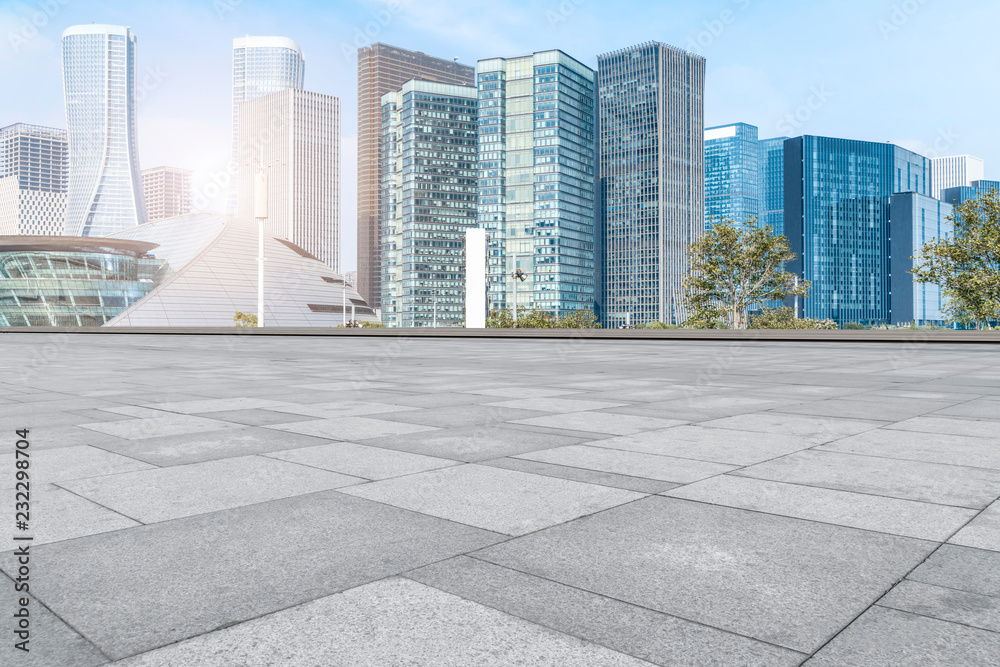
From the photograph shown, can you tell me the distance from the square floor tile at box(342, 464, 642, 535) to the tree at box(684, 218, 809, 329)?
144ft

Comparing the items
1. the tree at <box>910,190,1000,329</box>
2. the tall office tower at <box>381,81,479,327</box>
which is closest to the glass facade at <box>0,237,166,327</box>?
the tall office tower at <box>381,81,479,327</box>

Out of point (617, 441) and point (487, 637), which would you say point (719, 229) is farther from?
point (487, 637)

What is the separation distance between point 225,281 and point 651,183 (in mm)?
118793

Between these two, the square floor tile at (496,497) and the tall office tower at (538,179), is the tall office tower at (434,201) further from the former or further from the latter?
the square floor tile at (496,497)

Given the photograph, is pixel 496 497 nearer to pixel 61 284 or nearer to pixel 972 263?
pixel 972 263

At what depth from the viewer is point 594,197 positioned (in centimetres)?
19425

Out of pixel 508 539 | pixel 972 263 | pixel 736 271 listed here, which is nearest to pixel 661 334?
pixel 736 271

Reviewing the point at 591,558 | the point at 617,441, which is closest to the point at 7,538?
the point at 591,558

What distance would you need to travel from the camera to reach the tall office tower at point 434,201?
191 metres

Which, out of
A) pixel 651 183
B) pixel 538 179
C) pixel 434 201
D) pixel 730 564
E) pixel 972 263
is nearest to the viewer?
pixel 730 564

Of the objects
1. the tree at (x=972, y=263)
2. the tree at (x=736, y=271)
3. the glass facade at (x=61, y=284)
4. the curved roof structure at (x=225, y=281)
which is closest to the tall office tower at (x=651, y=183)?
the curved roof structure at (x=225, y=281)

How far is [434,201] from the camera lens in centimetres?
19138

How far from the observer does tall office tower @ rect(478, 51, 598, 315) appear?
17975 cm

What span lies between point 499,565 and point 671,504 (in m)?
1.38
